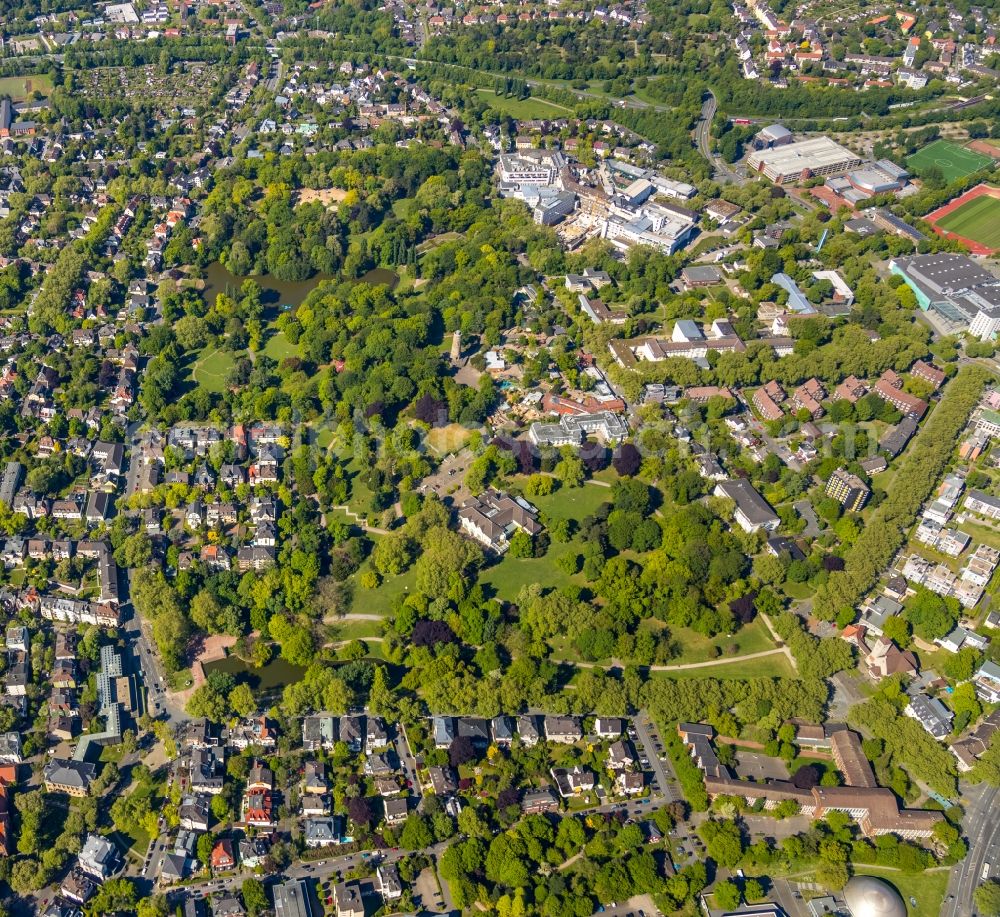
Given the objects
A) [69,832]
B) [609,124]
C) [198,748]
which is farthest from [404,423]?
[609,124]

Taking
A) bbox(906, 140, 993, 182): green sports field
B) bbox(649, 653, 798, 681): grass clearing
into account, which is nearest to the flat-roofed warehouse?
bbox(906, 140, 993, 182): green sports field

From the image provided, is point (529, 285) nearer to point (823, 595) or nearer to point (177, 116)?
point (823, 595)

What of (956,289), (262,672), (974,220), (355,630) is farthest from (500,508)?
(974,220)

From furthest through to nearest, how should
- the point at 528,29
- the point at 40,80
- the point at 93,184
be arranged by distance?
the point at 528,29 → the point at 40,80 → the point at 93,184

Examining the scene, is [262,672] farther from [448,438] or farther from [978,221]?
[978,221]

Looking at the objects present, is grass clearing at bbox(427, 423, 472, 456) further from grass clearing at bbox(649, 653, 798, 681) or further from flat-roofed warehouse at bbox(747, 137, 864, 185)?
flat-roofed warehouse at bbox(747, 137, 864, 185)
